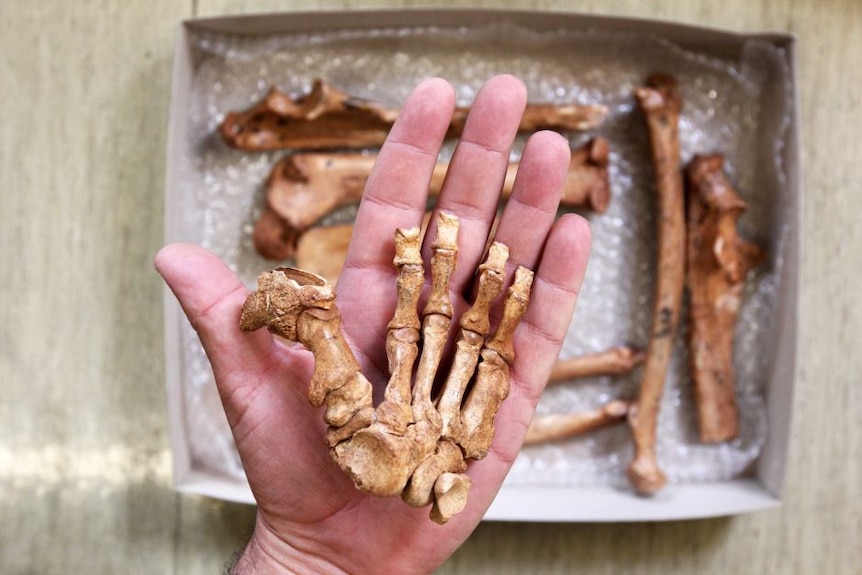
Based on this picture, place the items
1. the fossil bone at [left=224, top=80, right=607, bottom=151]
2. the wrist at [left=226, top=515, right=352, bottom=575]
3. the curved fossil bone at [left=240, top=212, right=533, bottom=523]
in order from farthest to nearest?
the fossil bone at [left=224, top=80, right=607, bottom=151] → the wrist at [left=226, top=515, right=352, bottom=575] → the curved fossil bone at [left=240, top=212, right=533, bottom=523]

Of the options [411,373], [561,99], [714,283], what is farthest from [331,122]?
[714,283]

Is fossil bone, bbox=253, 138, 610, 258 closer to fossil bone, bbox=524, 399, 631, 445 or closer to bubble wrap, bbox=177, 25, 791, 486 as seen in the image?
bubble wrap, bbox=177, 25, 791, 486

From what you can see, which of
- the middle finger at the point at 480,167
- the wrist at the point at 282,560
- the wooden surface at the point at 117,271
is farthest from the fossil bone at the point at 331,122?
the wrist at the point at 282,560

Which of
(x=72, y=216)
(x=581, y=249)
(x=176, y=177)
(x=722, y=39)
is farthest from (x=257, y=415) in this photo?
(x=722, y=39)

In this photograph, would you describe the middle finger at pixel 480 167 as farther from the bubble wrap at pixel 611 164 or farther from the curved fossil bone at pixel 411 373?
the bubble wrap at pixel 611 164

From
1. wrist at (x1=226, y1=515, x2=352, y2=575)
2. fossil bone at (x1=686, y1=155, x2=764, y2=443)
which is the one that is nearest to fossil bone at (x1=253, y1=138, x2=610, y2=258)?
fossil bone at (x1=686, y1=155, x2=764, y2=443)
